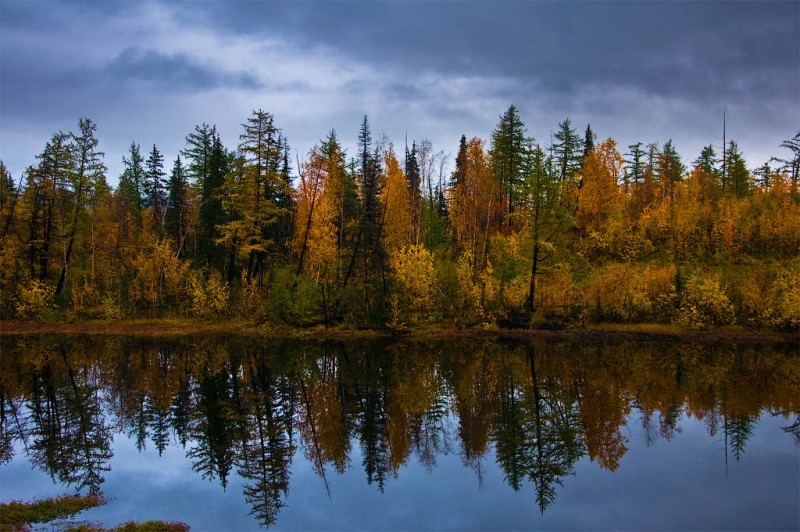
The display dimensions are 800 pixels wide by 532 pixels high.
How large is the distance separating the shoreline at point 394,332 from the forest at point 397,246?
738 millimetres

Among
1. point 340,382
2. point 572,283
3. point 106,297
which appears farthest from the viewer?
point 106,297

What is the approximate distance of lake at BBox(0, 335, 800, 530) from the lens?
12023 mm

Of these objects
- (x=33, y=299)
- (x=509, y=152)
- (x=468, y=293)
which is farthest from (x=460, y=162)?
(x=33, y=299)

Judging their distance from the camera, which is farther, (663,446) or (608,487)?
(663,446)

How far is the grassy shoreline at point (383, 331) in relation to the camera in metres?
34.7

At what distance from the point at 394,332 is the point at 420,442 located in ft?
76.9

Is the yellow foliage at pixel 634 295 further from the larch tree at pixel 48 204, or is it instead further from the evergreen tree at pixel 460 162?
the larch tree at pixel 48 204

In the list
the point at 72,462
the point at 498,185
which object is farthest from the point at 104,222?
the point at 72,462

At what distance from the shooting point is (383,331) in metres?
40.0

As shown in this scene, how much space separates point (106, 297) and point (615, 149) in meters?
50.4

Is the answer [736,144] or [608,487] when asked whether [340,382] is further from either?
[736,144]

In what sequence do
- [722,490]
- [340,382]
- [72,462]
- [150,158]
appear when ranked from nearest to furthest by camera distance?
[722,490] → [72,462] → [340,382] → [150,158]

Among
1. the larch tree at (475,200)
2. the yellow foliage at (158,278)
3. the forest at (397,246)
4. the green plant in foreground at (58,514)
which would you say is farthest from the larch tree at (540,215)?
the green plant in foreground at (58,514)

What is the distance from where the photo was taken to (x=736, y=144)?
61.8m
